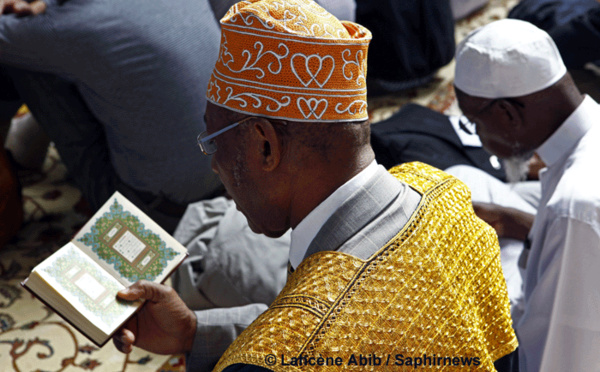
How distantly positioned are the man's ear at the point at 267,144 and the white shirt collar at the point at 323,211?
0.31ft

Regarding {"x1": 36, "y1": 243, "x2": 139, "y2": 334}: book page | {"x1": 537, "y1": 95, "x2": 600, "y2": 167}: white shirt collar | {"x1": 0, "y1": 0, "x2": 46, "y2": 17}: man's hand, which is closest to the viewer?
{"x1": 36, "y1": 243, "x2": 139, "y2": 334}: book page

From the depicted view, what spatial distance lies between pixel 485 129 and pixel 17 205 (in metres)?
1.63

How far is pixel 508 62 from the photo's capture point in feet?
4.97

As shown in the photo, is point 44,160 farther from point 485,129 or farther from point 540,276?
point 540,276

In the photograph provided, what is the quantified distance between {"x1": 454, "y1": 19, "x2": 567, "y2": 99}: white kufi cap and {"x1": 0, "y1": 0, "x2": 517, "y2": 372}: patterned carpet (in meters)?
1.17

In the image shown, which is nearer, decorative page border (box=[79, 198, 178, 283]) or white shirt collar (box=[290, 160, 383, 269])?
white shirt collar (box=[290, 160, 383, 269])

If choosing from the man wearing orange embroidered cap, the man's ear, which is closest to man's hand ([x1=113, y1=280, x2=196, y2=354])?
the man wearing orange embroidered cap

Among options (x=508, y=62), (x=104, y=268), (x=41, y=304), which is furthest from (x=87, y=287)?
(x=508, y=62)

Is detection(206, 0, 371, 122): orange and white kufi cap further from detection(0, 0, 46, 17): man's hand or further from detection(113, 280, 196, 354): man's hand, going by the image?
detection(0, 0, 46, 17): man's hand

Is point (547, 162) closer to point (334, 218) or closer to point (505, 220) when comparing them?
point (505, 220)

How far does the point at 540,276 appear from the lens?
1.34 m

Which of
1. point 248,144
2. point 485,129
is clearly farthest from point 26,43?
point 485,129

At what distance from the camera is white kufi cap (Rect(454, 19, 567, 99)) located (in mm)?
1478

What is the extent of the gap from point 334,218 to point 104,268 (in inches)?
22.5
